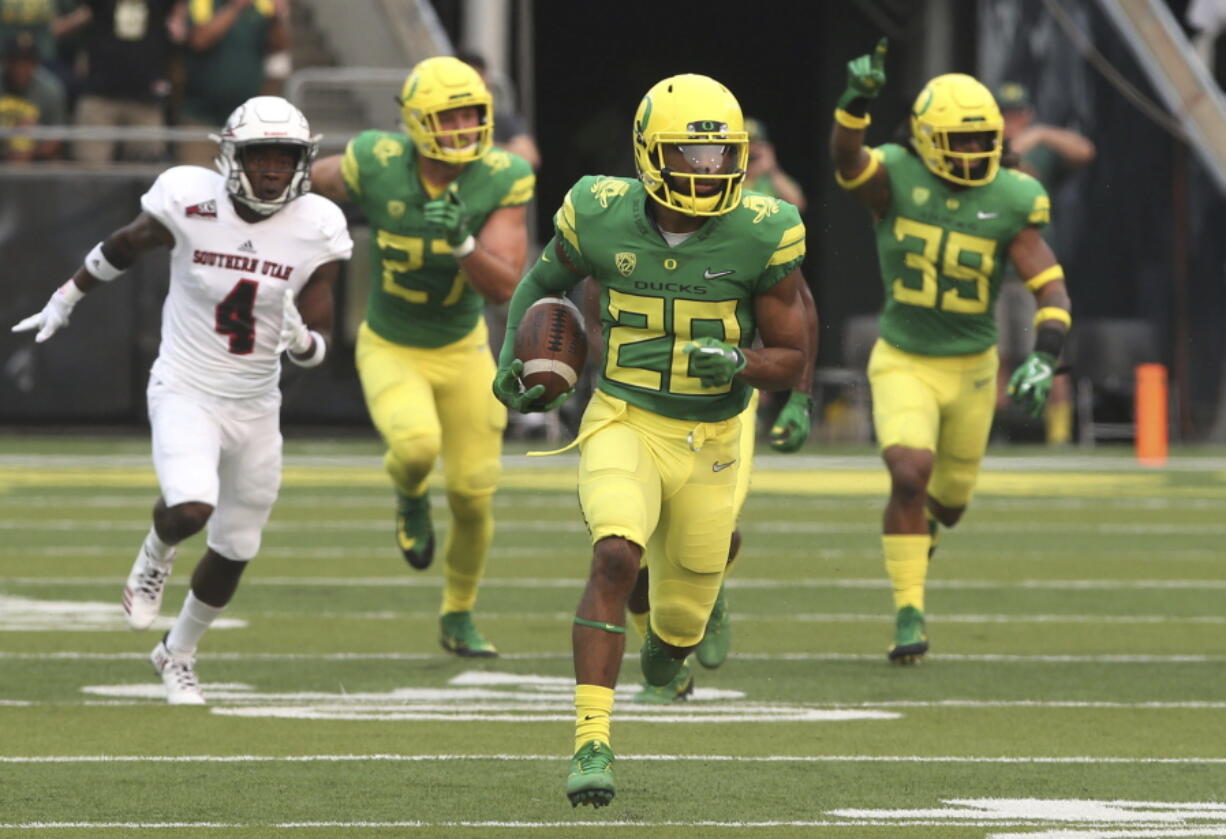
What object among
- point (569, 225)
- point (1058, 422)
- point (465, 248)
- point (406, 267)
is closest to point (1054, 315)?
point (465, 248)

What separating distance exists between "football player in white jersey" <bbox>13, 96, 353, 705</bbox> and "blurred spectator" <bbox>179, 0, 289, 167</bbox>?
976cm

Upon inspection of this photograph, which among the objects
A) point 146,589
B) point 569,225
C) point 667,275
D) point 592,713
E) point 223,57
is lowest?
point 146,589

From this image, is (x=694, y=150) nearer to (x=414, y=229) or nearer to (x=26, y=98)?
(x=414, y=229)

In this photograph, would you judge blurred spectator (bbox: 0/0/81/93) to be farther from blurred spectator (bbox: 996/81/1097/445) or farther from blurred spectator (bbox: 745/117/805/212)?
blurred spectator (bbox: 996/81/1097/445)

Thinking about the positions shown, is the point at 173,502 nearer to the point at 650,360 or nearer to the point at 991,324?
the point at 650,360

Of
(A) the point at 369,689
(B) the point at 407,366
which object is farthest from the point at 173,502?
(B) the point at 407,366

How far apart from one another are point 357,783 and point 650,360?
119 cm

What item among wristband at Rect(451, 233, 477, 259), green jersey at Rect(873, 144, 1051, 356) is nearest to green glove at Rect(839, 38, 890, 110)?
green jersey at Rect(873, 144, 1051, 356)

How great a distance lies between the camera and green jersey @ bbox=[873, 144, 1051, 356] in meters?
8.94

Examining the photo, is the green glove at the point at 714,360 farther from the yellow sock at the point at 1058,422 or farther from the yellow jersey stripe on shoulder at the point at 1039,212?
the yellow sock at the point at 1058,422

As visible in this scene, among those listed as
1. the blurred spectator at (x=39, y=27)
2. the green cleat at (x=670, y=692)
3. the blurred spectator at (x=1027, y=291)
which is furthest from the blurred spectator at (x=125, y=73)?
the green cleat at (x=670, y=692)

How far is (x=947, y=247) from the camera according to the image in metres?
8.98

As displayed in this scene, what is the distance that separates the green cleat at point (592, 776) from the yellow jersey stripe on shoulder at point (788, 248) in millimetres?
1267

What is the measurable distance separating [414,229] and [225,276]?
1302mm
